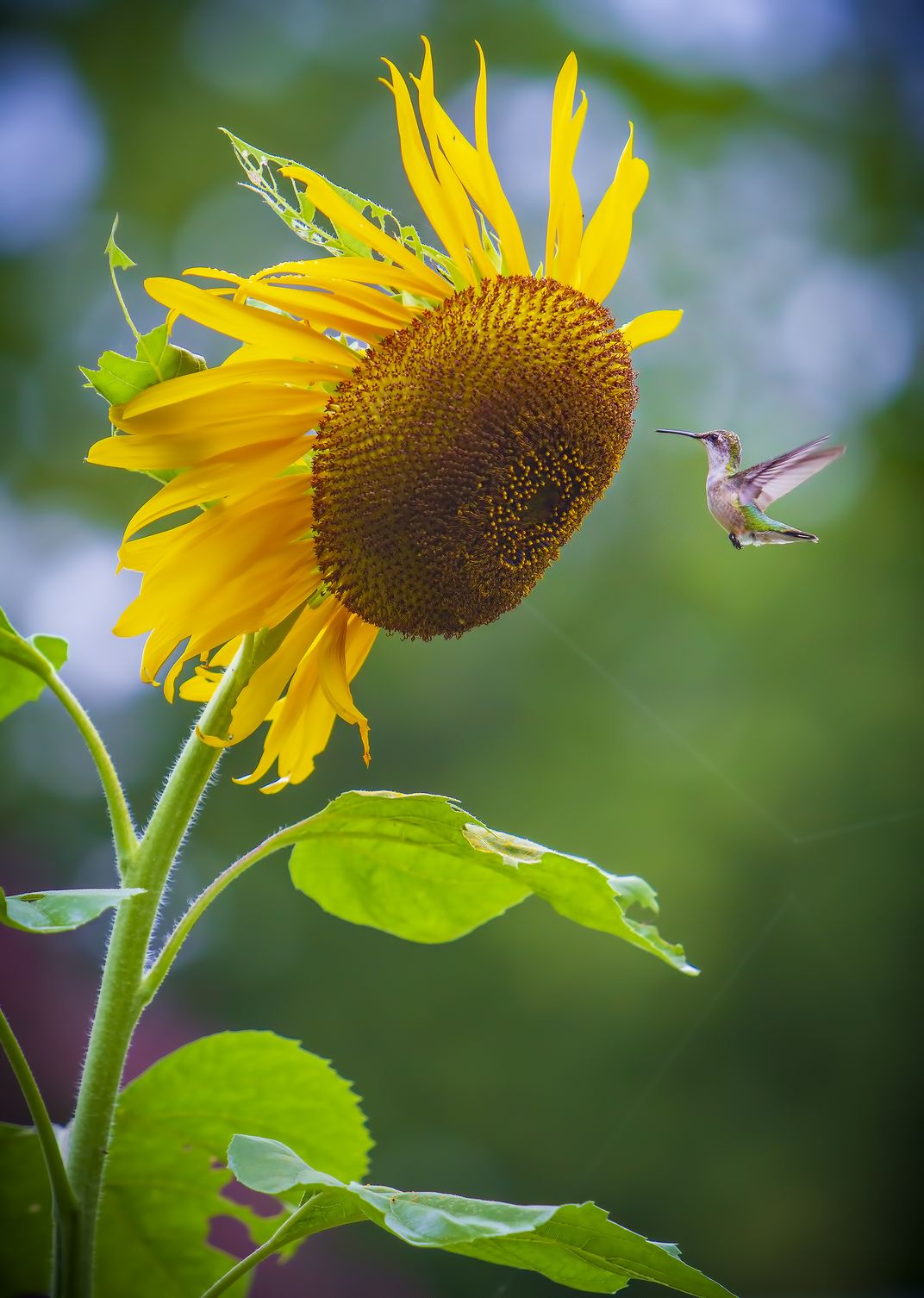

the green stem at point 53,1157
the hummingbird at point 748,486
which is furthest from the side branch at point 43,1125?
the hummingbird at point 748,486

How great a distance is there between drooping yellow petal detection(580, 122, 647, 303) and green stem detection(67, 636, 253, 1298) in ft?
0.83

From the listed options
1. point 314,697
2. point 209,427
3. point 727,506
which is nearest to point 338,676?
point 314,697

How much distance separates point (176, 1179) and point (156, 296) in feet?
1.50

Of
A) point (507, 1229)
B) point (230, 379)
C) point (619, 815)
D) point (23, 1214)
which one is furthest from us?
point (619, 815)

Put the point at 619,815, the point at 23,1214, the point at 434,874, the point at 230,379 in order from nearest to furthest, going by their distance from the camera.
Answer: the point at 230,379 → the point at 434,874 → the point at 23,1214 → the point at 619,815

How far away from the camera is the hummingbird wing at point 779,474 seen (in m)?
0.73

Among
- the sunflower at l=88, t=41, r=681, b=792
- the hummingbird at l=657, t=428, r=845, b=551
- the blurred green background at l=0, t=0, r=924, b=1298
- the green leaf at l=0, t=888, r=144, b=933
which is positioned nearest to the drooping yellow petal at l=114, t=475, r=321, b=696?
the sunflower at l=88, t=41, r=681, b=792

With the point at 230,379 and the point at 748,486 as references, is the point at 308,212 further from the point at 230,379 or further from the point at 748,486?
the point at 748,486

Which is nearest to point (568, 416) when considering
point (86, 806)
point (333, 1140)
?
point (333, 1140)

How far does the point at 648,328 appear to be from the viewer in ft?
1.80

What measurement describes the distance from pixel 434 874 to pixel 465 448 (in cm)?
21

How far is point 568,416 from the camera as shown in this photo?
51cm

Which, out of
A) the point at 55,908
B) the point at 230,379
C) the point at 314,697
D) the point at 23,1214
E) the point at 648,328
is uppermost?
the point at 648,328

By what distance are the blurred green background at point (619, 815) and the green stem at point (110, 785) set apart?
71.6 inches
